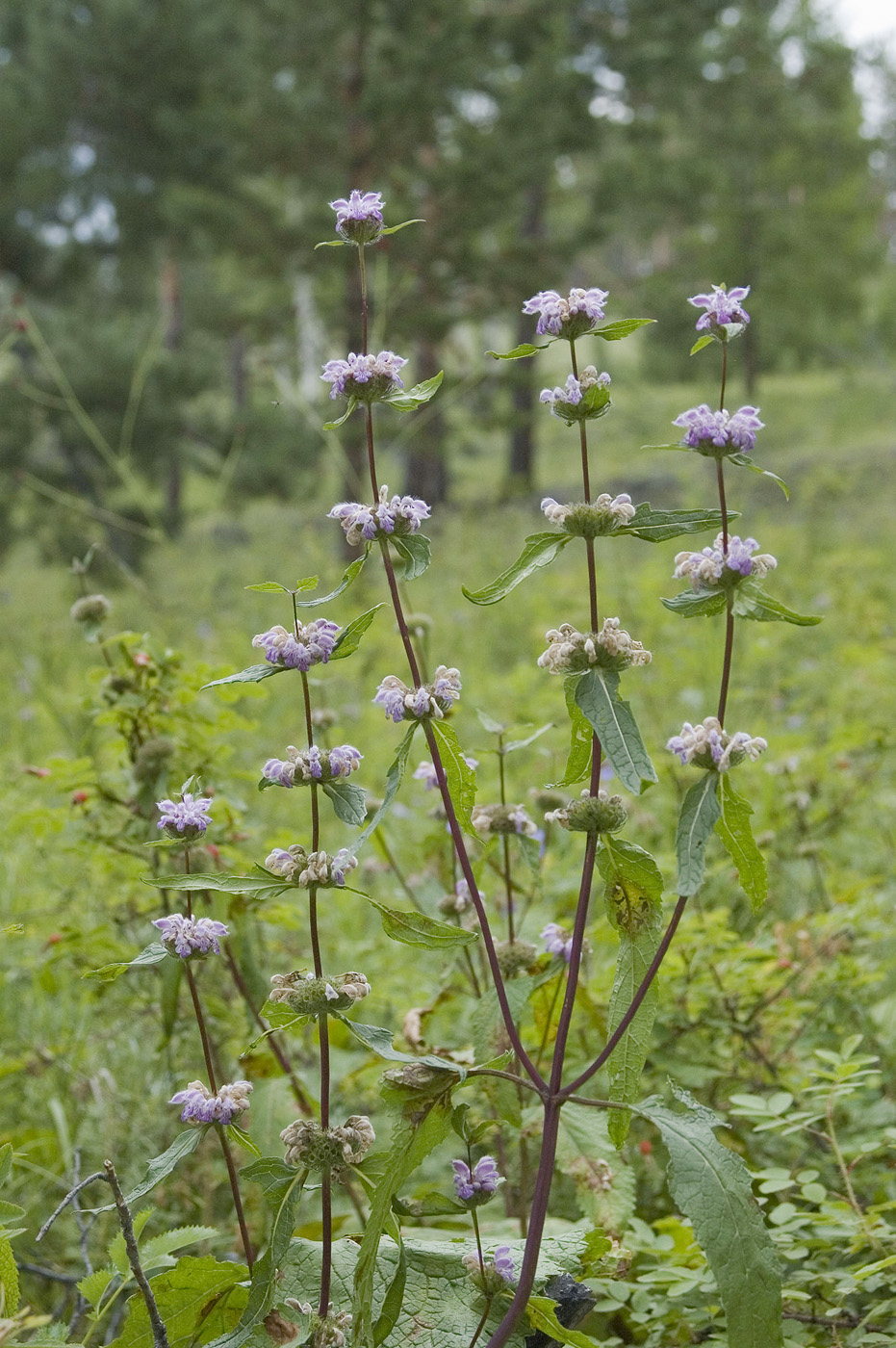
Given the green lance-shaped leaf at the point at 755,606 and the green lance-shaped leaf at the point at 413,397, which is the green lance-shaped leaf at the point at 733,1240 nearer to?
the green lance-shaped leaf at the point at 755,606

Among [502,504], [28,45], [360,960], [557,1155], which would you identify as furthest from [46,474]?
[557,1155]

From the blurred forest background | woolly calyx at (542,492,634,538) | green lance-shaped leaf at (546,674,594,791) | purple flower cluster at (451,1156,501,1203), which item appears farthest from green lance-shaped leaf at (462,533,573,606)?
the blurred forest background

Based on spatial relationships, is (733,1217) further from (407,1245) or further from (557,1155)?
(557,1155)

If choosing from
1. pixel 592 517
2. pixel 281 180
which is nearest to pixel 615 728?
pixel 592 517

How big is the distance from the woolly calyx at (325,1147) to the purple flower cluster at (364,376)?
0.69m

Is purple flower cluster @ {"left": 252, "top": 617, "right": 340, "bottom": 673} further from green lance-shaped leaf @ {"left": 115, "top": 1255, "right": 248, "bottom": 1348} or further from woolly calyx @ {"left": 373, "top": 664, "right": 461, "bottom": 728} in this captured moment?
green lance-shaped leaf @ {"left": 115, "top": 1255, "right": 248, "bottom": 1348}

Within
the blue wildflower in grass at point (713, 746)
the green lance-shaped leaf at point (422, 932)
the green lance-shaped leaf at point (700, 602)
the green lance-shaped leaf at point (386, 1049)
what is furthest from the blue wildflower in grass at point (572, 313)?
the green lance-shaped leaf at point (386, 1049)

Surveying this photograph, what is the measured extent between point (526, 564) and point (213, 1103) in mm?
597

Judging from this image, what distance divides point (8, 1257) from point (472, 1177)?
1.45 feet

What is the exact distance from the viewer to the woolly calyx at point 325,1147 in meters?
1.03

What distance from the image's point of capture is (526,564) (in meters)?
1.00

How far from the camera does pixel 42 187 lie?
925 centimetres

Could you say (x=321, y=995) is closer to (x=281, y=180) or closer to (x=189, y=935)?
(x=189, y=935)

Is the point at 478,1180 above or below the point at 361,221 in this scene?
below
